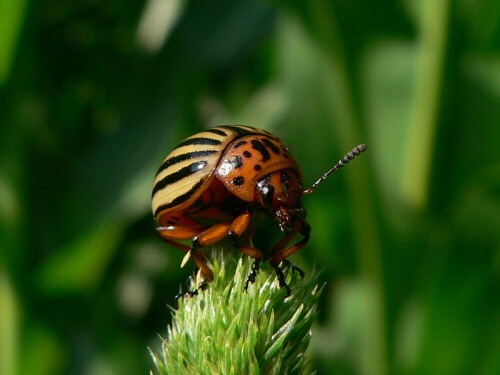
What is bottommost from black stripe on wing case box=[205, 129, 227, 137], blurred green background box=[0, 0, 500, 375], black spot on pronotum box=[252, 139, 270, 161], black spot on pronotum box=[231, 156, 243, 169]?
blurred green background box=[0, 0, 500, 375]

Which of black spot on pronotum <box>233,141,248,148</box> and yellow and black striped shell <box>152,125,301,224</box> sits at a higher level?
black spot on pronotum <box>233,141,248,148</box>

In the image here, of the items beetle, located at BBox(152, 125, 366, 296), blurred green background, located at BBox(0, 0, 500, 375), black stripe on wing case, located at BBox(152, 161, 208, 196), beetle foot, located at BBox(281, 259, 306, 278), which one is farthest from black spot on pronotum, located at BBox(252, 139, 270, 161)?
blurred green background, located at BBox(0, 0, 500, 375)

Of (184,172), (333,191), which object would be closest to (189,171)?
(184,172)

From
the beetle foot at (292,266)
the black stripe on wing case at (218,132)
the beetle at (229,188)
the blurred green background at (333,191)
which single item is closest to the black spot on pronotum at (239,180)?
the beetle at (229,188)

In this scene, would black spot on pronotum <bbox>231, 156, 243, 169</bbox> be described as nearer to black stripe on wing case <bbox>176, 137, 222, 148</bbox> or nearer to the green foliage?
black stripe on wing case <bbox>176, 137, 222, 148</bbox>

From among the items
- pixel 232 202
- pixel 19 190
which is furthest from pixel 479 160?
pixel 19 190

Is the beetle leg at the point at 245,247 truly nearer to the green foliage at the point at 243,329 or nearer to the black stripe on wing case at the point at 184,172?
the green foliage at the point at 243,329

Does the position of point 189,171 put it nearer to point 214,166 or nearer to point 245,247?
point 214,166
